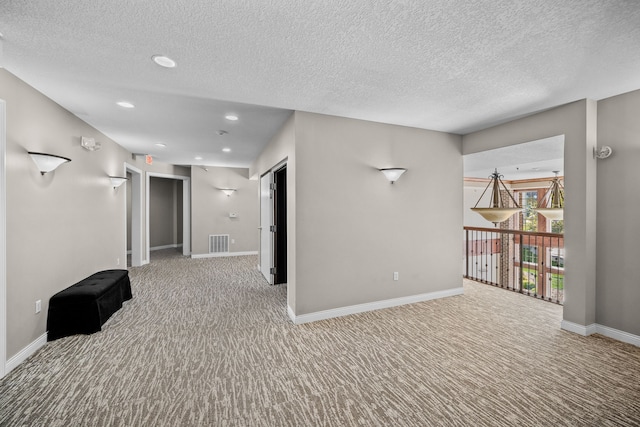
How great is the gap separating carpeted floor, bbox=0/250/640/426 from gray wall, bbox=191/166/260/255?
4332 millimetres

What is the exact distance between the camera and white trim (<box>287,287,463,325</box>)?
3.43m

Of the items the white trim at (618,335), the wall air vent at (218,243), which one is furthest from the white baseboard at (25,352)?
the white trim at (618,335)

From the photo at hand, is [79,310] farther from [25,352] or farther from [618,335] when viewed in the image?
[618,335]

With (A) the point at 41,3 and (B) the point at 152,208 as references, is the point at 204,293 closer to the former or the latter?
(A) the point at 41,3

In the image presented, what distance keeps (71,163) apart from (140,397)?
10.0 ft

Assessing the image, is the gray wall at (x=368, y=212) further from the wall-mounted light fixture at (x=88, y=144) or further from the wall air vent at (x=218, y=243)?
the wall air vent at (x=218, y=243)

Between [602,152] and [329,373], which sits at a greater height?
[602,152]

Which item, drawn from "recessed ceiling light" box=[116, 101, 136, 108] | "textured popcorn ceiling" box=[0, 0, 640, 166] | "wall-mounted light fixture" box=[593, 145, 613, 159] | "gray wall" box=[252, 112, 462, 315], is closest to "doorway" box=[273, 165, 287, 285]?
"gray wall" box=[252, 112, 462, 315]

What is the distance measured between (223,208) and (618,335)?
8233mm

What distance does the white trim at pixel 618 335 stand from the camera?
2.86 metres

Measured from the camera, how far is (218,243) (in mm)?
8164

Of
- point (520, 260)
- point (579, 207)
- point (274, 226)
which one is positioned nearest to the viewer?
point (579, 207)

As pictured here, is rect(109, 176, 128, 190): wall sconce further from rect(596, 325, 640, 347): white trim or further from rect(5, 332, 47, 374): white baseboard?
rect(596, 325, 640, 347): white trim

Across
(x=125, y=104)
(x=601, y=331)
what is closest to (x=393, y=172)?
(x=601, y=331)
